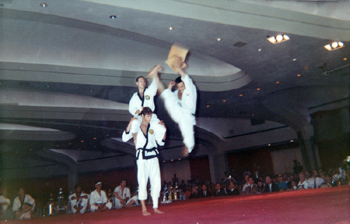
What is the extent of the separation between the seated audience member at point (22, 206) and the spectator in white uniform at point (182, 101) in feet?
10.5

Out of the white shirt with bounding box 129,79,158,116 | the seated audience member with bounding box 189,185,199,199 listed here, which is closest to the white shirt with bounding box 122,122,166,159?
the white shirt with bounding box 129,79,158,116

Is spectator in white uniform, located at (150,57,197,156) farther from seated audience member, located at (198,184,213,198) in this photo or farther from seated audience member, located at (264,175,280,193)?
seated audience member, located at (264,175,280,193)

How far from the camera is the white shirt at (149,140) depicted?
7.66 ft

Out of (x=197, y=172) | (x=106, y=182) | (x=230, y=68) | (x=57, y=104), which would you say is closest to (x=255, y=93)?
Result: (x=230, y=68)

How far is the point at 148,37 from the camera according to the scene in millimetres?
3928

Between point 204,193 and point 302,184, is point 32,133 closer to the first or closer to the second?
point 204,193

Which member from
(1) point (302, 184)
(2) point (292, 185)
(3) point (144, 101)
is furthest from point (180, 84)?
(2) point (292, 185)

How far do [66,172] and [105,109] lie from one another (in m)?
2.79

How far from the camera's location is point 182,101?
9.23 feet

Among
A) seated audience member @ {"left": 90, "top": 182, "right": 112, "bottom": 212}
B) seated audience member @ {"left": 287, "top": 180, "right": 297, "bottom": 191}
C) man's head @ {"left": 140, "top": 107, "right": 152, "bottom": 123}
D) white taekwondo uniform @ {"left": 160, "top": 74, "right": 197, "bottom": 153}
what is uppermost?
white taekwondo uniform @ {"left": 160, "top": 74, "right": 197, "bottom": 153}

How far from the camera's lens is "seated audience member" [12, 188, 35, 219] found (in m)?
4.51

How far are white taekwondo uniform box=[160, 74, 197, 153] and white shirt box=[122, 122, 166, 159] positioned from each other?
45cm

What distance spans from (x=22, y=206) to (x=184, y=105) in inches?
143

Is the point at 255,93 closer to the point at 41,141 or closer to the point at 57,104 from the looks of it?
the point at 57,104
